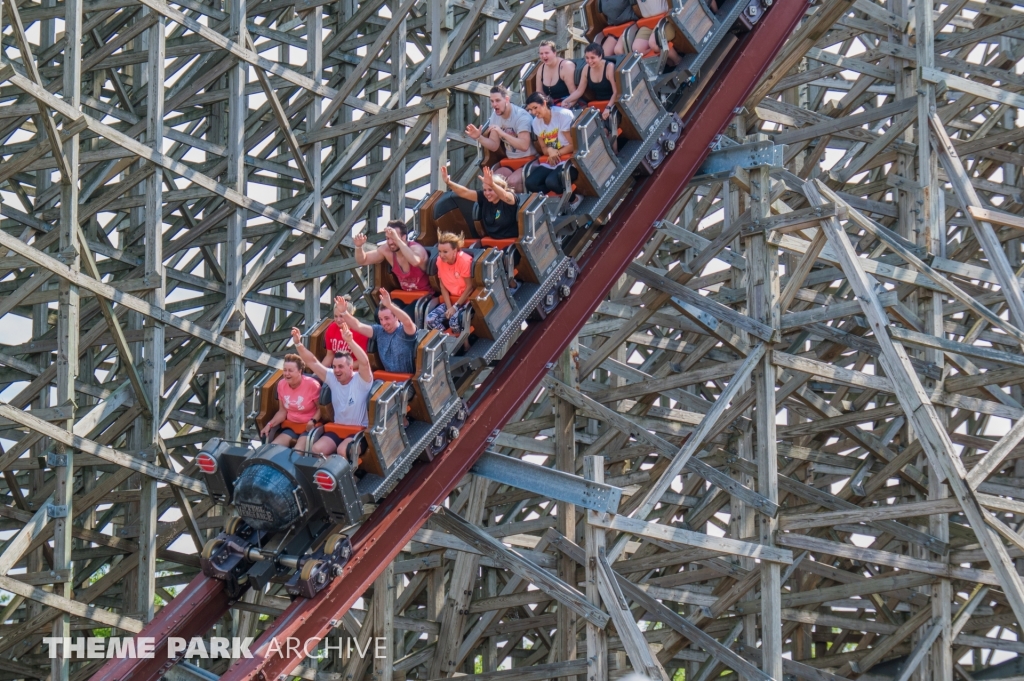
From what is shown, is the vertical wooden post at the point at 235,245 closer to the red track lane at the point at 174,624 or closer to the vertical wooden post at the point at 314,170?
the vertical wooden post at the point at 314,170

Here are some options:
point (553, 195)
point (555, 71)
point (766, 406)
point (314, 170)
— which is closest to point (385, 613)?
point (766, 406)

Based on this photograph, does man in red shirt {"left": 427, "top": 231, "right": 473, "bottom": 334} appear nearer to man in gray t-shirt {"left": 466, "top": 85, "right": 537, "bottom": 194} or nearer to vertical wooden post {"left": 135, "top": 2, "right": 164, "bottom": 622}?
man in gray t-shirt {"left": 466, "top": 85, "right": 537, "bottom": 194}

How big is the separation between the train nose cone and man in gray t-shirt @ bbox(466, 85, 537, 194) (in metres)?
2.81

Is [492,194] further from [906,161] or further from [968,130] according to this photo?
[968,130]

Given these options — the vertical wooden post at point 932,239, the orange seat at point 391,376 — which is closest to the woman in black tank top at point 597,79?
the vertical wooden post at point 932,239

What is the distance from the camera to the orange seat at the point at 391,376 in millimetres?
9179

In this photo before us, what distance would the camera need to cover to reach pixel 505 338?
31.4 ft

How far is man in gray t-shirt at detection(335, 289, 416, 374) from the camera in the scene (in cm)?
923

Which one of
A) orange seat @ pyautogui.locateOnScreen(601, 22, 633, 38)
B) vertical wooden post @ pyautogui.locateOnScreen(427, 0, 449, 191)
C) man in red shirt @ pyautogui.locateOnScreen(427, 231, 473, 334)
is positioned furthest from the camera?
vertical wooden post @ pyautogui.locateOnScreen(427, 0, 449, 191)

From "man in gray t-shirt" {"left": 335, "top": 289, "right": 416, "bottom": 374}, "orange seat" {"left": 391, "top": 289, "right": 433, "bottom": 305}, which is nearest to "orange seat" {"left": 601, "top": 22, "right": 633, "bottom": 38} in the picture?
"orange seat" {"left": 391, "top": 289, "right": 433, "bottom": 305}

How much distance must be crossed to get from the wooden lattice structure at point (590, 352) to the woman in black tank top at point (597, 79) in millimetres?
1020

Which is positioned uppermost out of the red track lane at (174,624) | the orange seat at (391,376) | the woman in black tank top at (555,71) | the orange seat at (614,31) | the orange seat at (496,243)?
the orange seat at (614,31)

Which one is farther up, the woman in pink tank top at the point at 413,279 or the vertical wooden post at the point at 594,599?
the woman in pink tank top at the point at 413,279

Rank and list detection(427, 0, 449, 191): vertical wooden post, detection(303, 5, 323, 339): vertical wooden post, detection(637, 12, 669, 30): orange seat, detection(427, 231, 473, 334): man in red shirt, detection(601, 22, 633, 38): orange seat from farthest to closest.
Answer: detection(303, 5, 323, 339): vertical wooden post
detection(427, 0, 449, 191): vertical wooden post
detection(601, 22, 633, 38): orange seat
detection(637, 12, 669, 30): orange seat
detection(427, 231, 473, 334): man in red shirt
